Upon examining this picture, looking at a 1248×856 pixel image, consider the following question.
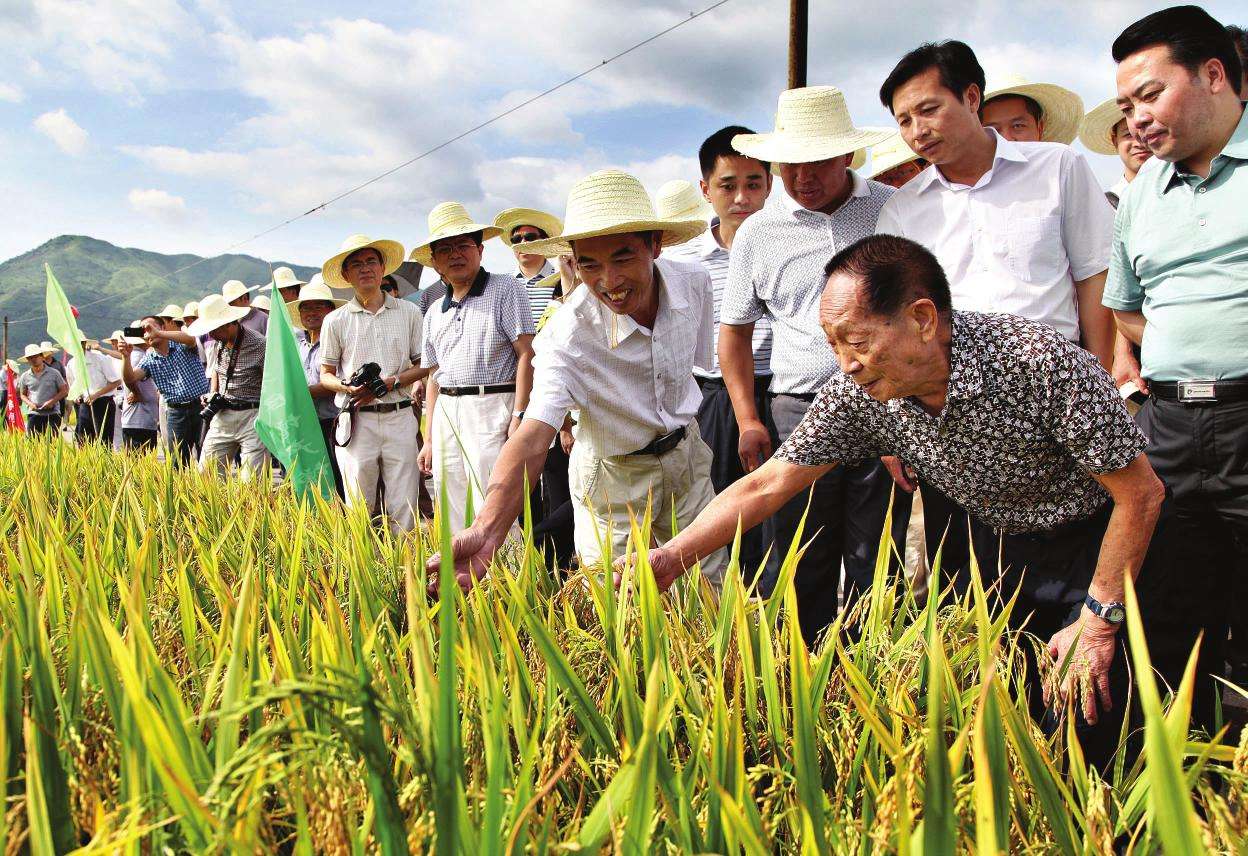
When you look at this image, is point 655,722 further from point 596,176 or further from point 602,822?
point 596,176

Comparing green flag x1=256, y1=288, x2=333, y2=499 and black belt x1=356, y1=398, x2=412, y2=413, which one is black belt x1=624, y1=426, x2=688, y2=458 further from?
black belt x1=356, y1=398, x2=412, y2=413

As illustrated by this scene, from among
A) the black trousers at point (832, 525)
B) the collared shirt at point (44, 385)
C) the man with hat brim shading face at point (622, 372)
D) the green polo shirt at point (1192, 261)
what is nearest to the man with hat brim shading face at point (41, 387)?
the collared shirt at point (44, 385)

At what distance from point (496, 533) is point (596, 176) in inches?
42.6

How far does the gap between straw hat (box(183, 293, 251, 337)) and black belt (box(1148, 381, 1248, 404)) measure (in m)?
4.76

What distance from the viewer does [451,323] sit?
3.97m

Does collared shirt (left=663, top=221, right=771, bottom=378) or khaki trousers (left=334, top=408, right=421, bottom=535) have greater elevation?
collared shirt (left=663, top=221, right=771, bottom=378)

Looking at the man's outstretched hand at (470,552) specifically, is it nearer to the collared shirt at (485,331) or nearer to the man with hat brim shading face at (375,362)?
the collared shirt at (485,331)

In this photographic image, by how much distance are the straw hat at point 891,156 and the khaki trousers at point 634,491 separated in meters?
1.36

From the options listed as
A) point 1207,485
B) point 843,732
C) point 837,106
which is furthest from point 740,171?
point 843,732

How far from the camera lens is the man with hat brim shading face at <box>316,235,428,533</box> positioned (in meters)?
4.58

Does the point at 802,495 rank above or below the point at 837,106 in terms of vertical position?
below

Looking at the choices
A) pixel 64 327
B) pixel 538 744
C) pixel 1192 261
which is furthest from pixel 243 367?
pixel 538 744

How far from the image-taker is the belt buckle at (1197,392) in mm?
2061

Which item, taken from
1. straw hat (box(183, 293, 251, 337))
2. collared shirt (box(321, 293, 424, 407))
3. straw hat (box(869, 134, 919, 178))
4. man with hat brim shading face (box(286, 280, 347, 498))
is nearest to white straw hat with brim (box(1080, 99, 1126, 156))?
straw hat (box(869, 134, 919, 178))
